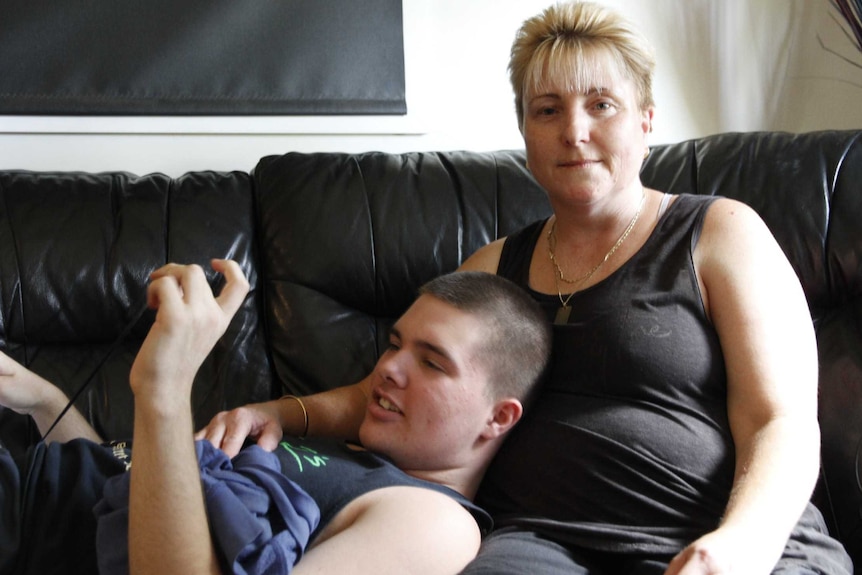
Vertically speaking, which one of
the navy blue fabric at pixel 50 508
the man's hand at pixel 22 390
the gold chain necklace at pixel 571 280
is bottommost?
the navy blue fabric at pixel 50 508

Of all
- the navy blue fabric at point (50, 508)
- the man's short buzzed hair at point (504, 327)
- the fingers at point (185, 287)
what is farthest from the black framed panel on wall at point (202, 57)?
the fingers at point (185, 287)

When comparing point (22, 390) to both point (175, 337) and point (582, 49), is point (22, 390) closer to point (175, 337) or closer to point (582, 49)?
point (175, 337)

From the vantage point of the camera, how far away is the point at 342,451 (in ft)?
4.11

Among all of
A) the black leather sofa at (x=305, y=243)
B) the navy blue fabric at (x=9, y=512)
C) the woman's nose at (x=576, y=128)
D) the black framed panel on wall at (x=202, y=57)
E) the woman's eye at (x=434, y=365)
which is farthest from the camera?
the black framed panel on wall at (x=202, y=57)

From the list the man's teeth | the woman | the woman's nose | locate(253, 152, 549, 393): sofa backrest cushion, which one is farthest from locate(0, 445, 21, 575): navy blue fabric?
the woman's nose

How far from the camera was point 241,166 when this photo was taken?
2139 mm

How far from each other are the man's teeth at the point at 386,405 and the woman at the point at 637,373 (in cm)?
21

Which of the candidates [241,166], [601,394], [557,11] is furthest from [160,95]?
[601,394]

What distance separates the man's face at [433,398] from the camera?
4.01 ft

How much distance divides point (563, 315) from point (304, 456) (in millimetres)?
478

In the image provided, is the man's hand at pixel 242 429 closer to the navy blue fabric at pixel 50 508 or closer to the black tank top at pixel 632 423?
the navy blue fabric at pixel 50 508

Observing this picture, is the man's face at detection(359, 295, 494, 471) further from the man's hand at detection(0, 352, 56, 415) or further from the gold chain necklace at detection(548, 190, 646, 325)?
the man's hand at detection(0, 352, 56, 415)

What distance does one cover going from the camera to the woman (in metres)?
1.14

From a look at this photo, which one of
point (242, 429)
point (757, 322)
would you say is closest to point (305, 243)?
point (242, 429)
